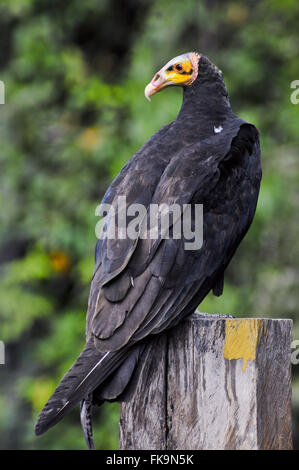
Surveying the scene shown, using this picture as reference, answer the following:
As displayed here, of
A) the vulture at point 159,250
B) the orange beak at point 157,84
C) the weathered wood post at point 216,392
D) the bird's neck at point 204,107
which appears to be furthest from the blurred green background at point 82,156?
the weathered wood post at point 216,392

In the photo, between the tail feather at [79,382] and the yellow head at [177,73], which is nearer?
the tail feather at [79,382]

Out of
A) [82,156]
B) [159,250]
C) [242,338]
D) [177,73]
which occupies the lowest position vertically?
[242,338]

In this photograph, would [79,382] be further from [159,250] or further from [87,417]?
[159,250]

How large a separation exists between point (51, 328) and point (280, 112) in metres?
2.91

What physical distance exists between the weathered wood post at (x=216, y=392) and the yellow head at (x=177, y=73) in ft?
3.92

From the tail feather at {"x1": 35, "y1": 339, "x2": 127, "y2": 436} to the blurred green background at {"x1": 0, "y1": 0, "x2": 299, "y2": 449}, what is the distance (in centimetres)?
308

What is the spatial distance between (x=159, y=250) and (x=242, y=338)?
40 cm

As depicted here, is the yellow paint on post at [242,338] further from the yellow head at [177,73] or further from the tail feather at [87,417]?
the yellow head at [177,73]

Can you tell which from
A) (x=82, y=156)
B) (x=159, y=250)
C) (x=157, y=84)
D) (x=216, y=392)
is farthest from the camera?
(x=82, y=156)

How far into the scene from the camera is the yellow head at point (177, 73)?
2.75m

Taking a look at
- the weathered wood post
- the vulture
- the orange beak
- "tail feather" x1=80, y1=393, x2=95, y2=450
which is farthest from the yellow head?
"tail feather" x1=80, y1=393, x2=95, y2=450

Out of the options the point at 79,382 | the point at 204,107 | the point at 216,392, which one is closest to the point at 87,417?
the point at 79,382

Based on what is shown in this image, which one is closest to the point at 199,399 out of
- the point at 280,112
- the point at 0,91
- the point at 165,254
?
the point at 165,254

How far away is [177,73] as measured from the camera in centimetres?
Answer: 282
